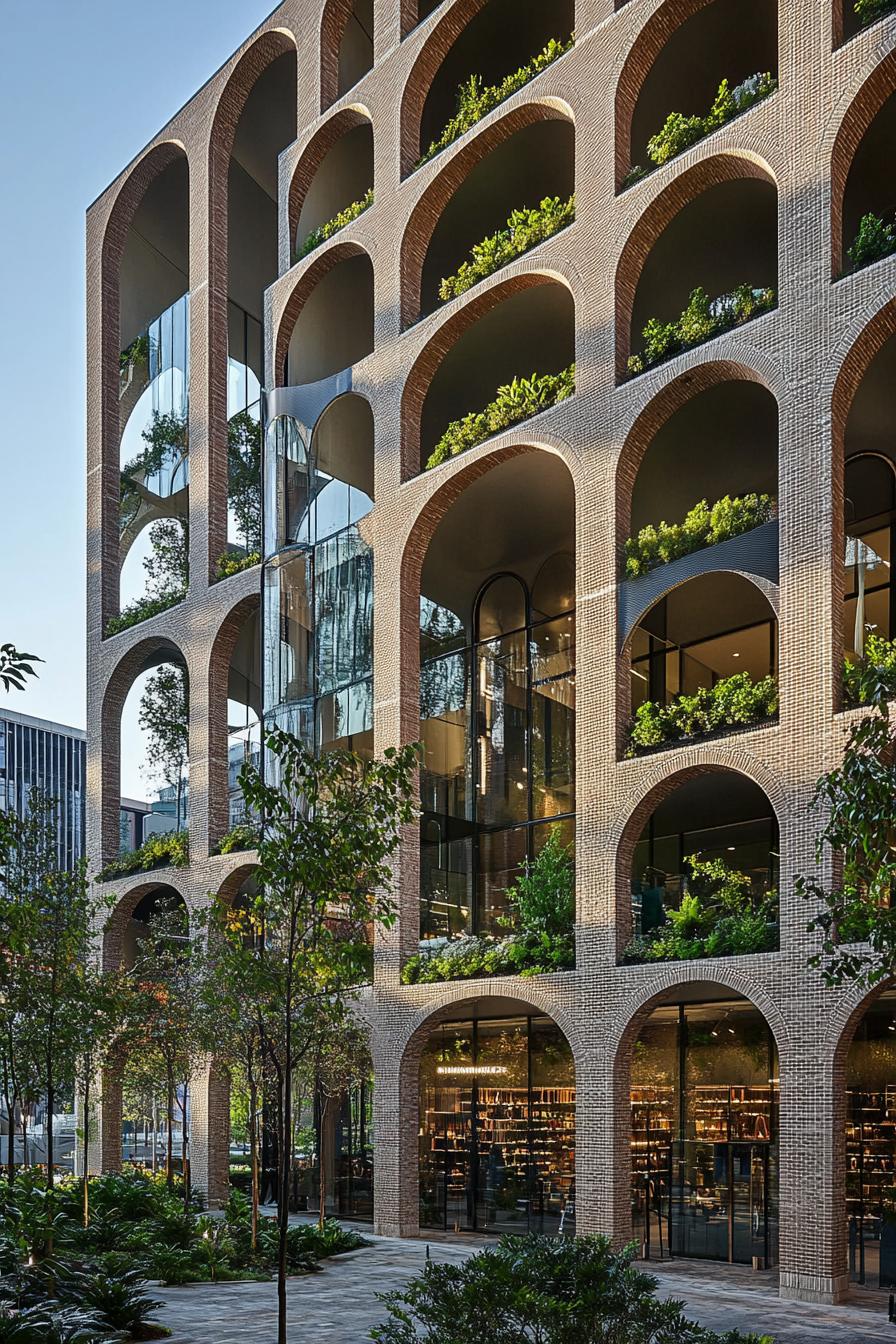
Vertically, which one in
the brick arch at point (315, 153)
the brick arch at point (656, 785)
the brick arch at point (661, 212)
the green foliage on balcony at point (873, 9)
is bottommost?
the brick arch at point (656, 785)

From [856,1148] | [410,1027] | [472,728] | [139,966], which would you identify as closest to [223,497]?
[472,728]

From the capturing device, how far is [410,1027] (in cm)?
2619

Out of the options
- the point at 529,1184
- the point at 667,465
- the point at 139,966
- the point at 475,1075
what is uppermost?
the point at 667,465

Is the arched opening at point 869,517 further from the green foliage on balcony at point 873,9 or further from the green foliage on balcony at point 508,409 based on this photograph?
the green foliage on balcony at point 873,9

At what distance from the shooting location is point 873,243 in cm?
2050

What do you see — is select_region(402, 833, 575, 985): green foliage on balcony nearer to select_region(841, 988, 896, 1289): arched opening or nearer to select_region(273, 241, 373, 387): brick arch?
select_region(841, 988, 896, 1289): arched opening

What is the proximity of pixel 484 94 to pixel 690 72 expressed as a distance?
422 centimetres

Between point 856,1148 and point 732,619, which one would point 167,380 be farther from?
point 856,1148

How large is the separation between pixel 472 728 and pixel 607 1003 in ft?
33.8

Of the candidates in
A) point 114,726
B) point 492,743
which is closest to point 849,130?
point 492,743

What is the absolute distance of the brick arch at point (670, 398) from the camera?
21906 millimetres

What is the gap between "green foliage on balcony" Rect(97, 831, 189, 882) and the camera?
3588cm

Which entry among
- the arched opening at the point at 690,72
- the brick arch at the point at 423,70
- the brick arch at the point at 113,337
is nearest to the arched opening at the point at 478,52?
the brick arch at the point at 423,70

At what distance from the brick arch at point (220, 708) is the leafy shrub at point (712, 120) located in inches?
609
